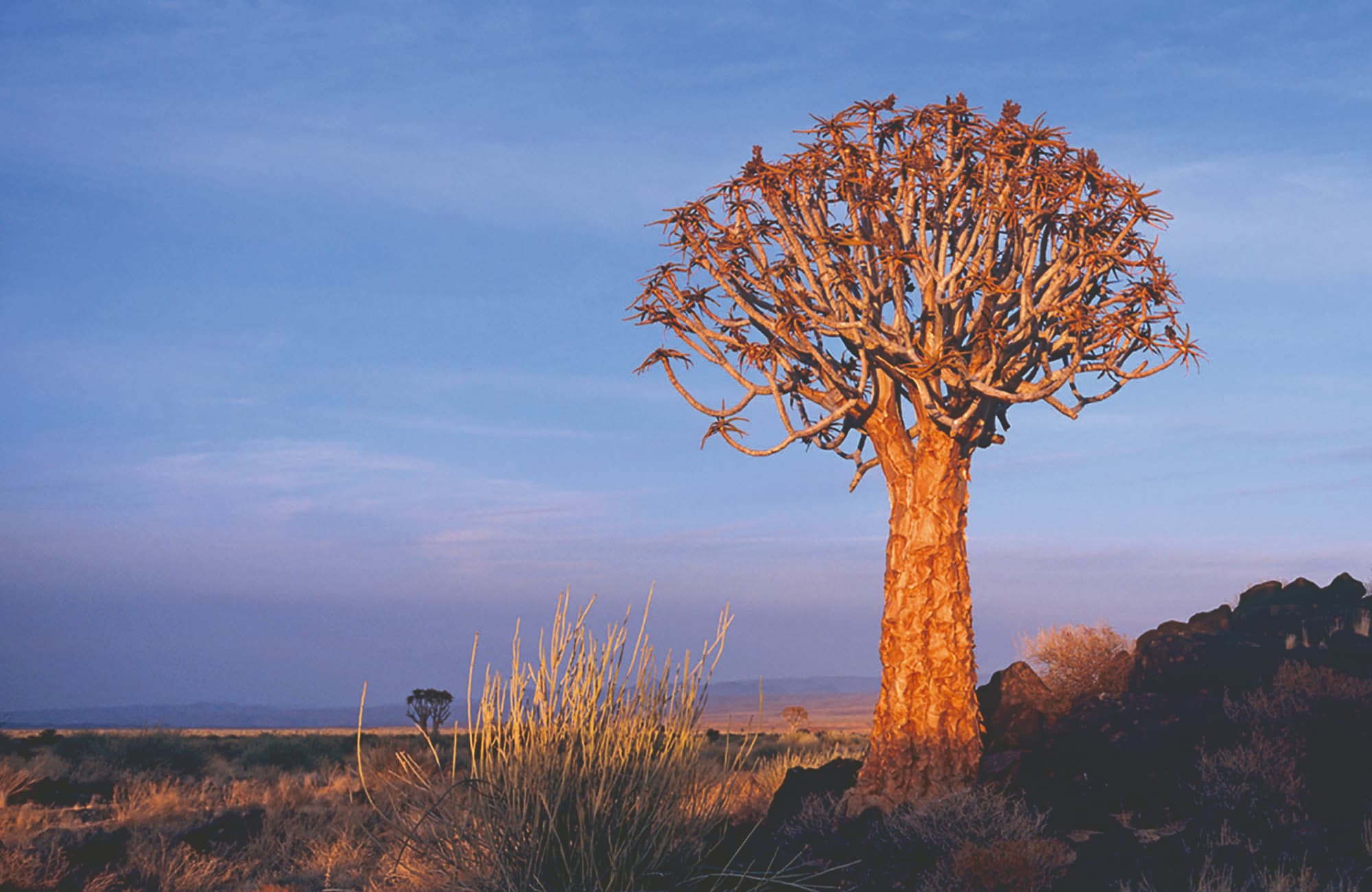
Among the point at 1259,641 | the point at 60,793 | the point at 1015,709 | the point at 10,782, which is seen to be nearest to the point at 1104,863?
the point at 1015,709

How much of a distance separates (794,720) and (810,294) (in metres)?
23.6

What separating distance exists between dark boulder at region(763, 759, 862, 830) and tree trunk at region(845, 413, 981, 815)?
47 cm

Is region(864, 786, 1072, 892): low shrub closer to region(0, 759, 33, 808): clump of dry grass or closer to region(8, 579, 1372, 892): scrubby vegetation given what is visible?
region(8, 579, 1372, 892): scrubby vegetation

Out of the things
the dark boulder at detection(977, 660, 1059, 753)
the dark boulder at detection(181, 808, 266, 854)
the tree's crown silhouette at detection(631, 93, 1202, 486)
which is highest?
the tree's crown silhouette at detection(631, 93, 1202, 486)

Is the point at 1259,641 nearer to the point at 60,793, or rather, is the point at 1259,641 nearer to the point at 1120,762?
the point at 1120,762

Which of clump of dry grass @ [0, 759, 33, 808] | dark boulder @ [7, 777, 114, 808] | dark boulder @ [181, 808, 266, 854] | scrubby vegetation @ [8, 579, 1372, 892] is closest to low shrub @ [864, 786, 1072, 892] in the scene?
scrubby vegetation @ [8, 579, 1372, 892]

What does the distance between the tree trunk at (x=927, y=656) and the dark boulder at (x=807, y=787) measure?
47cm

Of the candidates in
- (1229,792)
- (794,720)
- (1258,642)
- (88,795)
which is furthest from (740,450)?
(794,720)

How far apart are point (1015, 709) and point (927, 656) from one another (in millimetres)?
2401

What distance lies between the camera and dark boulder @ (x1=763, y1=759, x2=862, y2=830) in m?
10.1

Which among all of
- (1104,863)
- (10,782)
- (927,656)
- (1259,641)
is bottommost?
(10,782)

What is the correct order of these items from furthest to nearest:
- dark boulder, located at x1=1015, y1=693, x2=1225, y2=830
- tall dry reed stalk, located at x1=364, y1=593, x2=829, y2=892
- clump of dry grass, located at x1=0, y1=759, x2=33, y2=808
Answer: clump of dry grass, located at x1=0, y1=759, x2=33, y2=808 → dark boulder, located at x1=1015, y1=693, x2=1225, y2=830 → tall dry reed stalk, located at x1=364, y1=593, x2=829, y2=892

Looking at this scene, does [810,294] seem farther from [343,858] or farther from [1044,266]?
[343,858]

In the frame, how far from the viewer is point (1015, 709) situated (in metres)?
11.6
